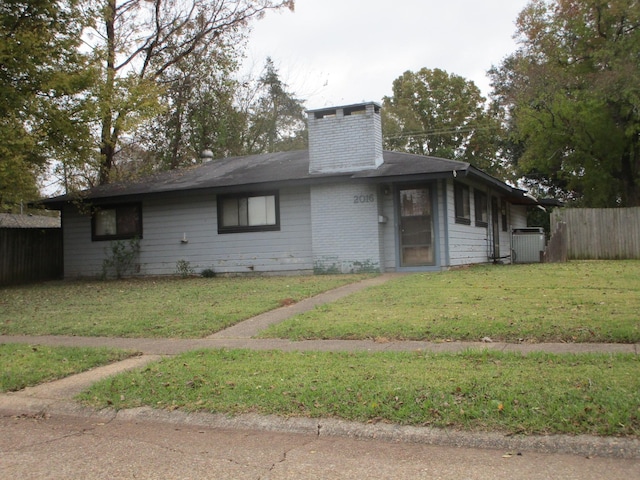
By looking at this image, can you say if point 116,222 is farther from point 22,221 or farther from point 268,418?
point 22,221

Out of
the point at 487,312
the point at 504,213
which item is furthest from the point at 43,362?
the point at 504,213

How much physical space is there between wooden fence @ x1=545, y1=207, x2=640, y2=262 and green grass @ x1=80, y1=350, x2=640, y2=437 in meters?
17.7

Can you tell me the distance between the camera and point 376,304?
1030 cm

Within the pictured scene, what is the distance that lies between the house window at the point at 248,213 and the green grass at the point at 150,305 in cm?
199

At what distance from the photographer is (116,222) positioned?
66.5ft

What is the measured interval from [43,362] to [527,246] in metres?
19.9

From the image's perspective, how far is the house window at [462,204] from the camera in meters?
17.4

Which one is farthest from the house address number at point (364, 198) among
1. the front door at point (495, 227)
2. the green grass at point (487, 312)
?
the front door at point (495, 227)

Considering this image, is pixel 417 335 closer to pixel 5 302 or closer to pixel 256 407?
pixel 256 407

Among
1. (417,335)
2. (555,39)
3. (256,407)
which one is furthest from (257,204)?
(555,39)

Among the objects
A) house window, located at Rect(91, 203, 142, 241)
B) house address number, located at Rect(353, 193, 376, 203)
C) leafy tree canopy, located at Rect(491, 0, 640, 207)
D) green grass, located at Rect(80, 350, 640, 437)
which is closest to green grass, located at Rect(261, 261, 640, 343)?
green grass, located at Rect(80, 350, 640, 437)

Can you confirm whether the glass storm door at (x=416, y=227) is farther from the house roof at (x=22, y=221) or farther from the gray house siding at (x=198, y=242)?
the house roof at (x=22, y=221)

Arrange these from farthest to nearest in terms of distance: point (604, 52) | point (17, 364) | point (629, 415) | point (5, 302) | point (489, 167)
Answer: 1. point (489, 167)
2. point (604, 52)
3. point (5, 302)
4. point (17, 364)
5. point (629, 415)

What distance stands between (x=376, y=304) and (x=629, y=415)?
6071mm
